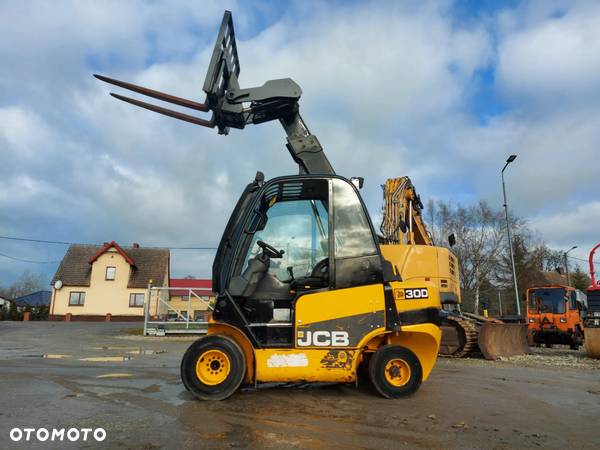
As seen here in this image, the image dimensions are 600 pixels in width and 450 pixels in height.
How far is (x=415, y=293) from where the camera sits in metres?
5.26

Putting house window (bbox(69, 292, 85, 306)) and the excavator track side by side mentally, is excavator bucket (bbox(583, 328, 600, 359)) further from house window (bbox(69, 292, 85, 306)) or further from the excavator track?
house window (bbox(69, 292, 85, 306))

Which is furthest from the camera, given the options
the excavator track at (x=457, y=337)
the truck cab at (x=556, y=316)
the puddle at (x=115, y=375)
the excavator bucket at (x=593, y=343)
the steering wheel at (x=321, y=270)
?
the truck cab at (x=556, y=316)

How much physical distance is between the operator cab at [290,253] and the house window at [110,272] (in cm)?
4008

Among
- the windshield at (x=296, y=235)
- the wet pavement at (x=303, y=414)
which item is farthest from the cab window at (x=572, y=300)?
the windshield at (x=296, y=235)

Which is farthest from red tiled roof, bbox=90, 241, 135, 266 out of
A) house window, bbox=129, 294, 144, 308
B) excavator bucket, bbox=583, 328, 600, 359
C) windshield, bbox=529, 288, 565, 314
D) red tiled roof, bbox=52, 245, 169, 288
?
excavator bucket, bbox=583, 328, 600, 359

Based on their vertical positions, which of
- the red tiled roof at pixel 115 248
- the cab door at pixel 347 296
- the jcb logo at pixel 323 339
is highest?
the red tiled roof at pixel 115 248

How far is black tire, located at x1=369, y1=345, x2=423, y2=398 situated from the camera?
16.5 ft

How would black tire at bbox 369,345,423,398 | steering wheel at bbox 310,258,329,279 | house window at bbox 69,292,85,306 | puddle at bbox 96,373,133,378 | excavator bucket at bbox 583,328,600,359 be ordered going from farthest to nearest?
house window at bbox 69,292,85,306 < excavator bucket at bbox 583,328,600,359 < puddle at bbox 96,373,133,378 < steering wheel at bbox 310,258,329,279 < black tire at bbox 369,345,423,398

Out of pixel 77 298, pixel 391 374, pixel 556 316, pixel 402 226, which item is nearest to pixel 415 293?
pixel 391 374

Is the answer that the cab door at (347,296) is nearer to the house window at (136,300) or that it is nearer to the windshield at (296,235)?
the windshield at (296,235)

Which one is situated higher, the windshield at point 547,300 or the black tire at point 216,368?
the windshield at point 547,300

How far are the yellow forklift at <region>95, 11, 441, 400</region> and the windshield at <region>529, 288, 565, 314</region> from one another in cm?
1533

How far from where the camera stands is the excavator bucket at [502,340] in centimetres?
1091

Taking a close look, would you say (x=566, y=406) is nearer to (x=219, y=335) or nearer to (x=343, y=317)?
(x=343, y=317)
